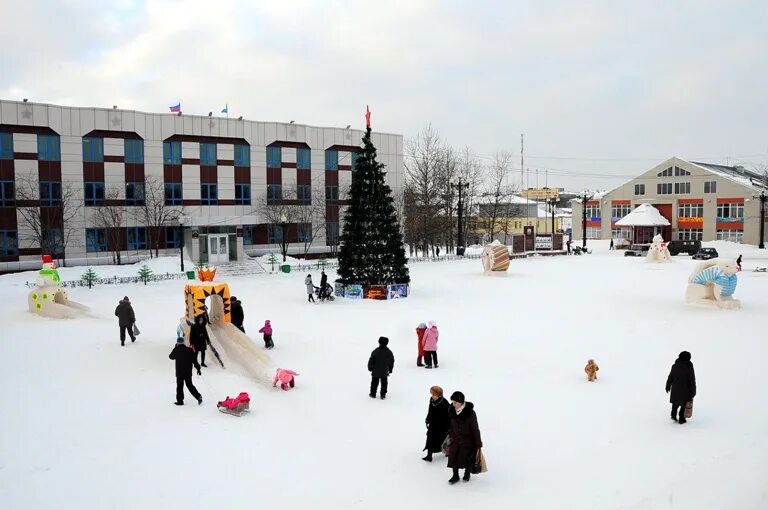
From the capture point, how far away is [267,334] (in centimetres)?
1565

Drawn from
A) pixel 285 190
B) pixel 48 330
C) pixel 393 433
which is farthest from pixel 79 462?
pixel 285 190

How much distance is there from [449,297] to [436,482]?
17.4 m

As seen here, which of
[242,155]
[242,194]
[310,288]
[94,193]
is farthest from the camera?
[242,194]

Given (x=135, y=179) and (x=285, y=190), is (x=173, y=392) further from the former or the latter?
(x=285, y=190)

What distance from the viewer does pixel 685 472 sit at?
8102 mm

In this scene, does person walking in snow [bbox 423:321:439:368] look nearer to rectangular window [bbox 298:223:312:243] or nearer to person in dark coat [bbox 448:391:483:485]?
person in dark coat [bbox 448:391:483:485]

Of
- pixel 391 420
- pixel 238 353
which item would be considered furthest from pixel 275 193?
pixel 391 420

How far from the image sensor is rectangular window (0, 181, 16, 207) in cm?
3784

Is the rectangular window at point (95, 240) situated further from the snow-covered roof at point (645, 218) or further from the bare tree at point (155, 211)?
the snow-covered roof at point (645, 218)

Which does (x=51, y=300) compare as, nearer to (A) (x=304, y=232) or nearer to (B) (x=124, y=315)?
(B) (x=124, y=315)

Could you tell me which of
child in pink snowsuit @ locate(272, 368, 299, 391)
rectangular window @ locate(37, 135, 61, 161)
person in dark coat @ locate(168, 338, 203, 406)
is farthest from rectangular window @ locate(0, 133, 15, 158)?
child in pink snowsuit @ locate(272, 368, 299, 391)

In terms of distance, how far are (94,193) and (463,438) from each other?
128 feet

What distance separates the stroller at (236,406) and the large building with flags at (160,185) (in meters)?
26.0

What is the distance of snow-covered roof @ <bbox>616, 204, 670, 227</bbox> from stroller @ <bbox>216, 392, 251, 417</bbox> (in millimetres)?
58526
